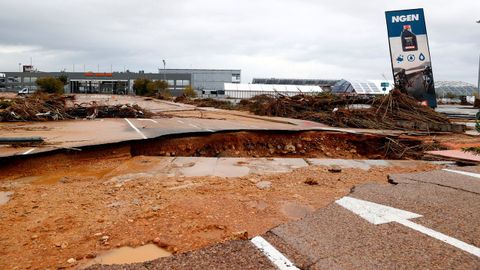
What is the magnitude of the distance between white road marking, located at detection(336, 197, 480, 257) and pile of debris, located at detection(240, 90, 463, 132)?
11.5 m

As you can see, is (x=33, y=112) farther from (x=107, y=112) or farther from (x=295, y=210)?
(x=295, y=210)

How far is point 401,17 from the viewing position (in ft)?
68.5

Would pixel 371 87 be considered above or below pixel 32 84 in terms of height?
below

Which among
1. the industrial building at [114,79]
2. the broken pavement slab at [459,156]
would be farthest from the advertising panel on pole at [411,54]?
the industrial building at [114,79]

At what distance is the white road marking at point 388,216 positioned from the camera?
3.92m

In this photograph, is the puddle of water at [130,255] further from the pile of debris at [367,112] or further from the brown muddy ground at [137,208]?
the pile of debris at [367,112]

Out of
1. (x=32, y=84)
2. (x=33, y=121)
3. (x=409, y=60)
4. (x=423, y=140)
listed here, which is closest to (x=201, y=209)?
(x=423, y=140)

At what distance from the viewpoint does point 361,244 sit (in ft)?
12.8

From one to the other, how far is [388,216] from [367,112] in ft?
44.3

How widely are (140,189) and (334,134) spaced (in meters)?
8.77

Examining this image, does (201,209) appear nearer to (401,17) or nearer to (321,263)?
(321,263)

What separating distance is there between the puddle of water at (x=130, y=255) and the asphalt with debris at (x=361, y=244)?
169 mm

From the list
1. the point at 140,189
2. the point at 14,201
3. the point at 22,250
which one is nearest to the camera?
the point at 22,250

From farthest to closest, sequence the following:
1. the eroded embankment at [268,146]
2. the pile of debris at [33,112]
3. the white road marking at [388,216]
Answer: the pile of debris at [33,112] → the eroded embankment at [268,146] → the white road marking at [388,216]
